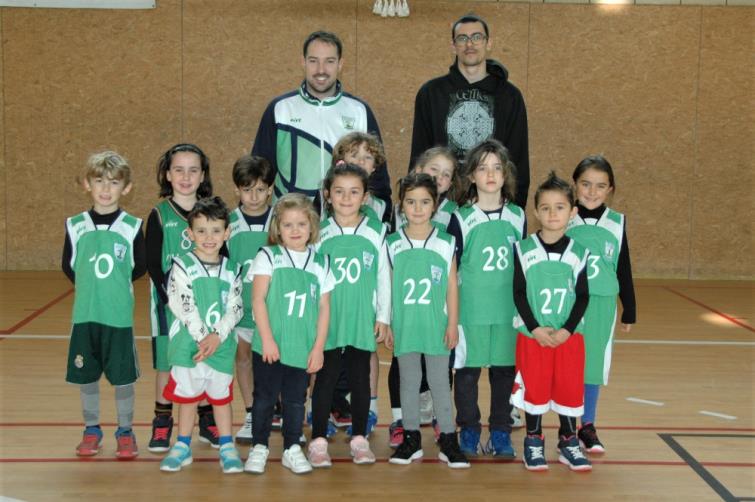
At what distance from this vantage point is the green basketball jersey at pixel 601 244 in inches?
149

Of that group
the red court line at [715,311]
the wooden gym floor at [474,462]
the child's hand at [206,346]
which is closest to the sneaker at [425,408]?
the wooden gym floor at [474,462]

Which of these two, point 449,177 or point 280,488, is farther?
point 449,177

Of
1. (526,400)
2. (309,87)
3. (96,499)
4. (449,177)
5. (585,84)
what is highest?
(585,84)

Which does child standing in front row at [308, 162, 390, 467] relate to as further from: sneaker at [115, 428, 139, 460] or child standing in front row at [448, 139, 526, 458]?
sneaker at [115, 428, 139, 460]

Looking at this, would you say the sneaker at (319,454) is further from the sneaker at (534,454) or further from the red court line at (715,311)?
the red court line at (715,311)

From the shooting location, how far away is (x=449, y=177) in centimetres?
391

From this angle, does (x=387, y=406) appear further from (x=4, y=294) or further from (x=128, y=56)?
(x=128, y=56)

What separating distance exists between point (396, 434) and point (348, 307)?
0.70m

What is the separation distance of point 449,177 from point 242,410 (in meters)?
1.68

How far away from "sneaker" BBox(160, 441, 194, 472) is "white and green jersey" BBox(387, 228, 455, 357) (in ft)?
3.23

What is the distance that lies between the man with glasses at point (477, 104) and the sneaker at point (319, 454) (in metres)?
1.53

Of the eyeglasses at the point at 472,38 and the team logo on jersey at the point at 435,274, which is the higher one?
the eyeglasses at the point at 472,38

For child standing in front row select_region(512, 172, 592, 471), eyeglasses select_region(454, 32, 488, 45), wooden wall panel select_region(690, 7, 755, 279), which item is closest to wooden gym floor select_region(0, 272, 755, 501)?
child standing in front row select_region(512, 172, 592, 471)

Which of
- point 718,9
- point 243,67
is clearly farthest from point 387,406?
point 718,9
